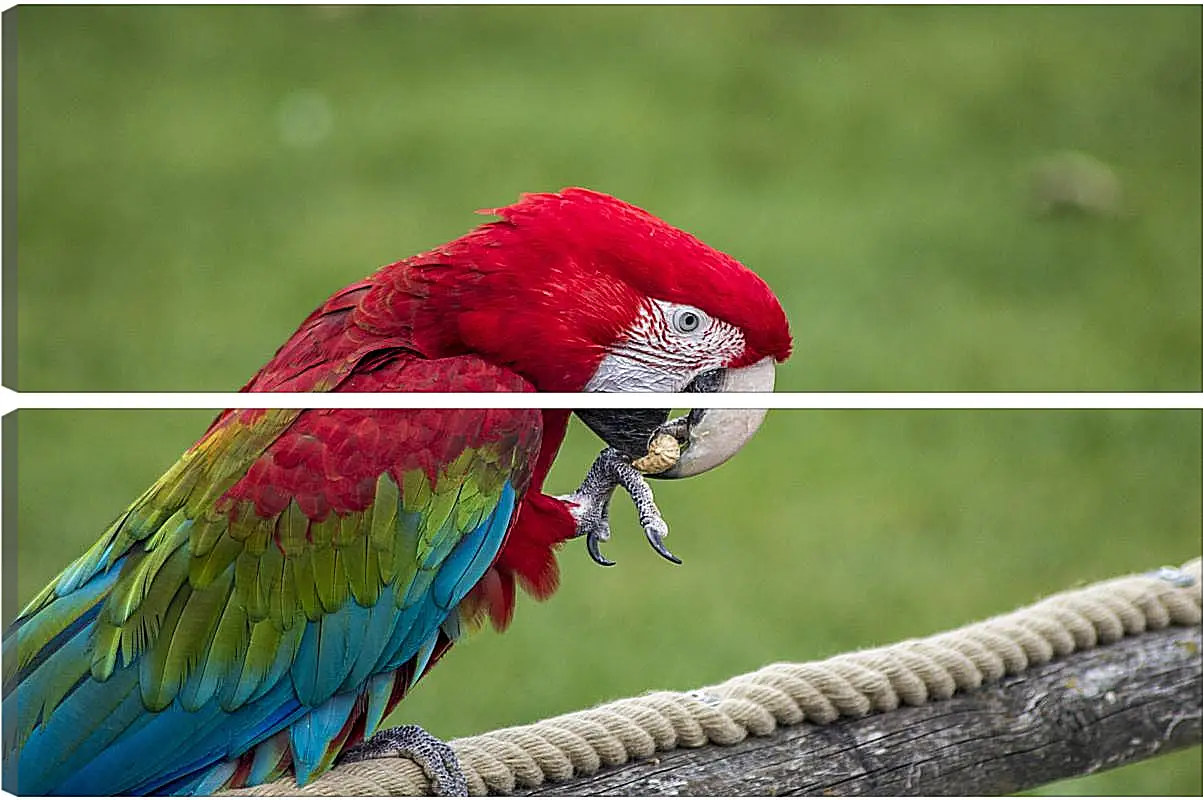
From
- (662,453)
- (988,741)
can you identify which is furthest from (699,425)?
(988,741)

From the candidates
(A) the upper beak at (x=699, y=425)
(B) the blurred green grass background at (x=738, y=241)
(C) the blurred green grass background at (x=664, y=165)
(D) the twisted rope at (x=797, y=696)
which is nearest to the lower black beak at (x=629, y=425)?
(A) the upper beak at (x=699, y=425)

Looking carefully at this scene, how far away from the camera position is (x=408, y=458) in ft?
2.23

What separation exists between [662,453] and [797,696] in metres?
0.24

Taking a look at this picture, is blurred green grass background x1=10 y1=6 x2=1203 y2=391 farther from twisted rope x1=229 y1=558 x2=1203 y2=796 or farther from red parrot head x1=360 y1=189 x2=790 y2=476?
red parrot head x1=360 y1=189 x2=790 y2=476

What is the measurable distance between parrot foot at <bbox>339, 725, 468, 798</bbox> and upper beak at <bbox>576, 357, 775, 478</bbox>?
7.9 inches

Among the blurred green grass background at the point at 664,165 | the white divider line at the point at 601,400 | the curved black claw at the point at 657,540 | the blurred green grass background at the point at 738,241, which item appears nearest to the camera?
the white divider line at the point at 601,400

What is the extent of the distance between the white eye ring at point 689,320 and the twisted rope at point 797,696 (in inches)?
9.6

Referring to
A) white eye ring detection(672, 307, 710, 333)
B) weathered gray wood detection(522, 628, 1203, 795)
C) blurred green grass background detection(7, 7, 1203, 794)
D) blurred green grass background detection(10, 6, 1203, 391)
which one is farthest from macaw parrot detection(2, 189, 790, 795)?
blurred green grass background detection(10, 6, 1203, 391)

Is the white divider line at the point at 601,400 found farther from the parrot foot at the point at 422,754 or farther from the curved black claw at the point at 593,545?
the parrot foot at the point at 422,754

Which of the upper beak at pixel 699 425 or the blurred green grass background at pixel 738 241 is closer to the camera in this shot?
the upper beak at pixel 699 425

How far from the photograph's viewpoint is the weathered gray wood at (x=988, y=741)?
81cm

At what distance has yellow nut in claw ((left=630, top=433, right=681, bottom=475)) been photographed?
0.67 meters

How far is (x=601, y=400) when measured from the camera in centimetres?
61

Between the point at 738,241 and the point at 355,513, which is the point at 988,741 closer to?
the point at 355,513
